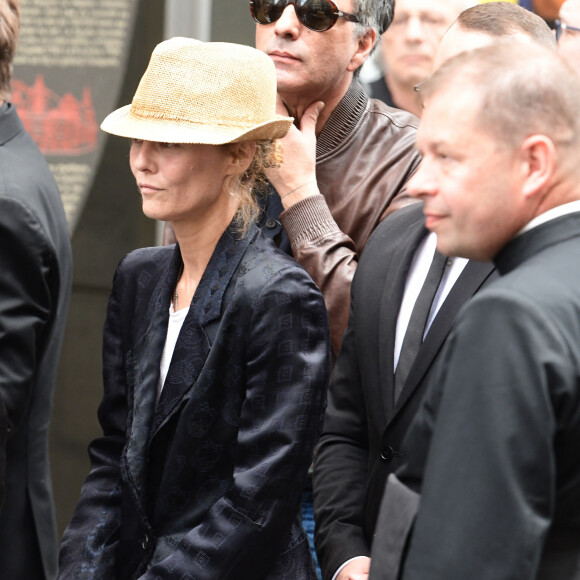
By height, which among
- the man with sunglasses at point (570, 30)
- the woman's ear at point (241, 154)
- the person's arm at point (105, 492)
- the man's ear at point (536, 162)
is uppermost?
the man's ear at point (536, 162)

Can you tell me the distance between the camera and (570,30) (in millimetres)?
2861

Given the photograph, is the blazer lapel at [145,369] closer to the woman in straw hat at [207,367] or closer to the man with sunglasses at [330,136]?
the woman in straw hat at [207,367]

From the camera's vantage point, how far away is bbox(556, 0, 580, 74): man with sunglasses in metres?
2.71

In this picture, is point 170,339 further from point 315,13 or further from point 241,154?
point 315,13

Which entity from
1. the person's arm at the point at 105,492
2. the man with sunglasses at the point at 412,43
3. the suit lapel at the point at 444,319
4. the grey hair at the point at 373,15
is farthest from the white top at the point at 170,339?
the man with sunglasses at the point at 412,43

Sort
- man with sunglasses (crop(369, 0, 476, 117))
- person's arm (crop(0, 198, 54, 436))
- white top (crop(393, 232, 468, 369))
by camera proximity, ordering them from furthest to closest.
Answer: man with sunglasses (crop(369, 0, 476, 117)), person's arm (crop(0, 198, 54, 436)), white top (crop(393, 232, 468, 369))

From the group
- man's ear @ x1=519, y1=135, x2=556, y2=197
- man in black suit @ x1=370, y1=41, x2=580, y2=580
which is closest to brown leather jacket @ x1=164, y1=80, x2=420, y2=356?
man in black suit @ x1=370, y1=41, x2=580, y2=580

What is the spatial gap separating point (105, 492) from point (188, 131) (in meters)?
0.89

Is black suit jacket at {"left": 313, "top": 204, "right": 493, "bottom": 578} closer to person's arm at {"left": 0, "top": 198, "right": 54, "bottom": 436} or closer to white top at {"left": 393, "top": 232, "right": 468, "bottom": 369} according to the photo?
white top at {"left": 393, "top": 232, "right": 468, "bottom": 369}

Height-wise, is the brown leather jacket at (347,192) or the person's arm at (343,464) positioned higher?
the brown leather jacket at (347,192)

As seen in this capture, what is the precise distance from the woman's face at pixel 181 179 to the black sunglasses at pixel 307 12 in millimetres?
641

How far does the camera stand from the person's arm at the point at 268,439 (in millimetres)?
2203

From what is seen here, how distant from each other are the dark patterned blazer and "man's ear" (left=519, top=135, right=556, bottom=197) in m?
0.77

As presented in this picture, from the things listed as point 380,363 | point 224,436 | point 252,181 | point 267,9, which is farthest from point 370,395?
point 267,9
